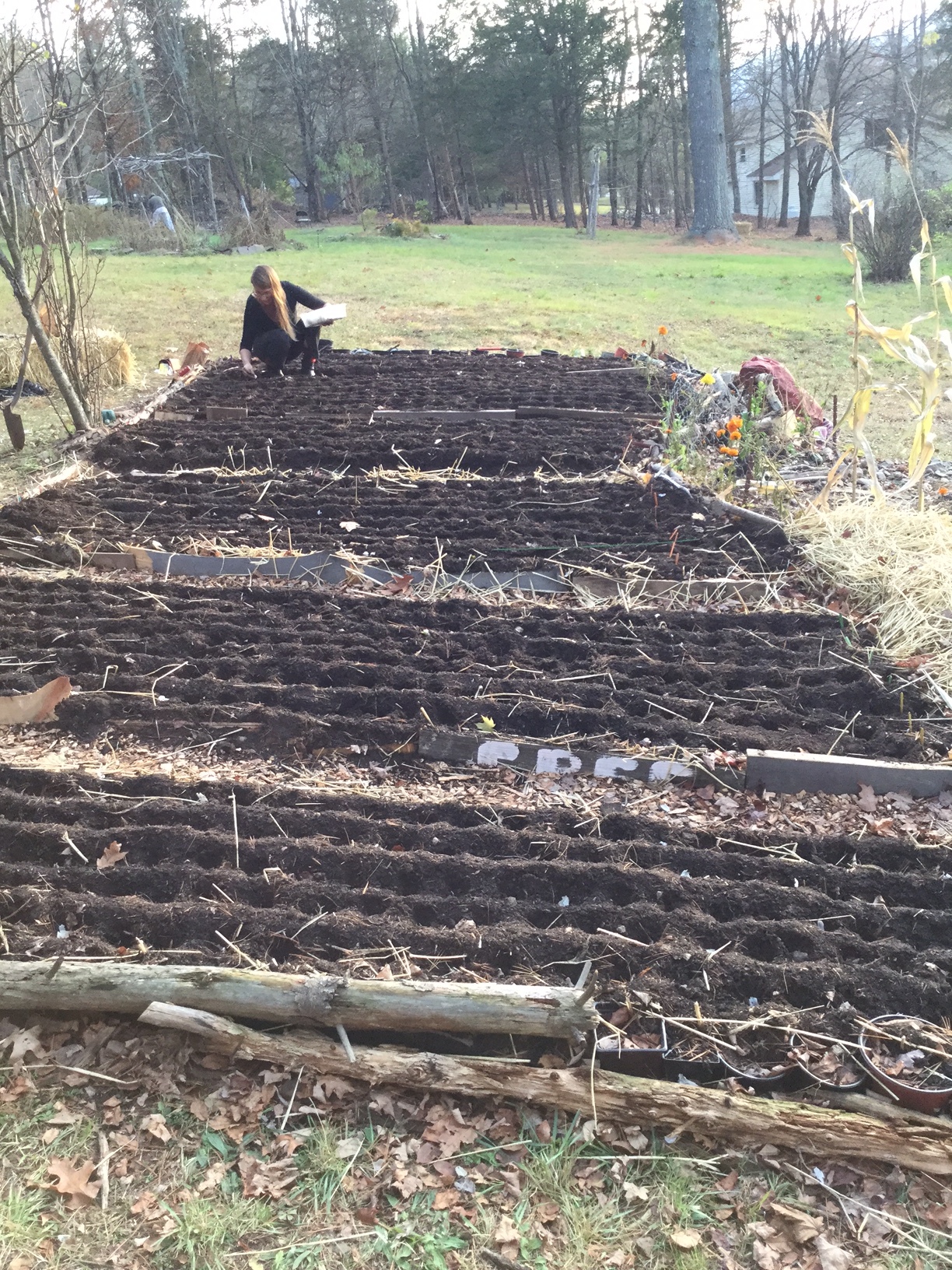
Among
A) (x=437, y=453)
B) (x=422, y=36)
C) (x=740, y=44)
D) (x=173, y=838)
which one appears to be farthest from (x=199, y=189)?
(x=173, y=838)

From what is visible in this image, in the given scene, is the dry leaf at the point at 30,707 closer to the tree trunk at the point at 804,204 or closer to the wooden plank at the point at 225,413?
the wooden plank at the point at 225,413

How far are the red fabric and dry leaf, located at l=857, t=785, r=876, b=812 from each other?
13.1ft

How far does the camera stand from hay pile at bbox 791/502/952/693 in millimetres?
3471

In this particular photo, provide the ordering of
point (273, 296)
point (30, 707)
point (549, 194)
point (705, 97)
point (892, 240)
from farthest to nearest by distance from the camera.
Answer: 1. point (549, 194)
2. point (705, 97)
3. point (892, 240)
4. point (273, 296)
5. point (30, 707)

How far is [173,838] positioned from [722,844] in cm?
176

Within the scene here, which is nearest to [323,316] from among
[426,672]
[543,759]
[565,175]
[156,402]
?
[156,402]

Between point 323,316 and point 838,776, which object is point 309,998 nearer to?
point 838,776

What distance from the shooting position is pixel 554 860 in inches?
98.7

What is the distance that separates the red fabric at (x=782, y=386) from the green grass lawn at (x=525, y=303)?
757 millimetres

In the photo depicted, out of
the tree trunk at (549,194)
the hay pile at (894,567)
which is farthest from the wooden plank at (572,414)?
the tree trunk at (549,194)

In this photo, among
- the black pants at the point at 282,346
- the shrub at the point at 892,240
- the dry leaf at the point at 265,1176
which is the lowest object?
the dry leaf at the point at 265,1176

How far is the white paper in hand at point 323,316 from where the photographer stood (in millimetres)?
7160

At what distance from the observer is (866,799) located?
281 cm

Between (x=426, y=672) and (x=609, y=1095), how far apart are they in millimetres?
1797
